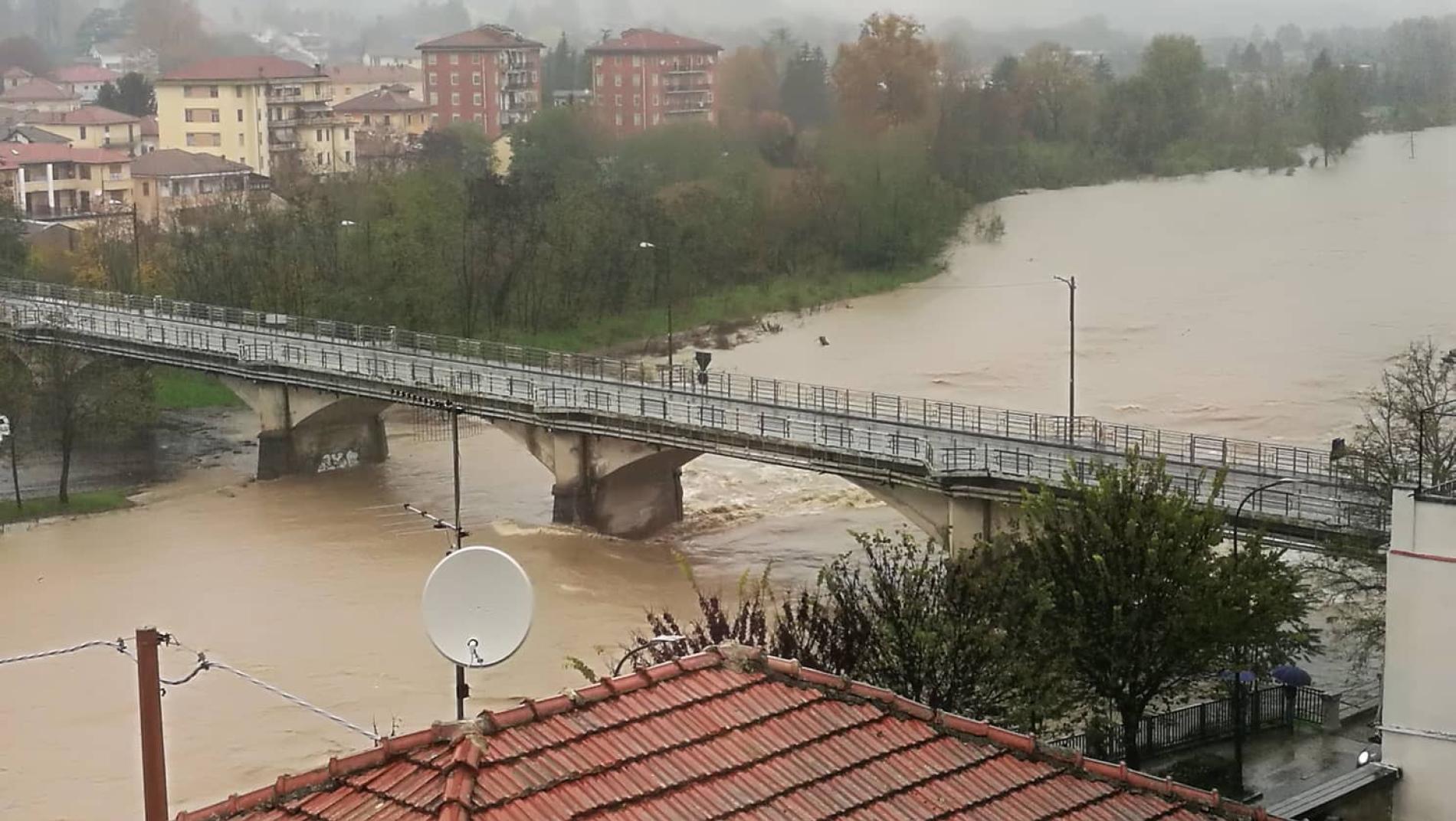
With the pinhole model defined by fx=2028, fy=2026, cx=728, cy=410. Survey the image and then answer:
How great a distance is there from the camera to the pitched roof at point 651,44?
6150 centimetres

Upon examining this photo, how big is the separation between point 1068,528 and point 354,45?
82713 mm

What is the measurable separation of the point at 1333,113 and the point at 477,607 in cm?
5726

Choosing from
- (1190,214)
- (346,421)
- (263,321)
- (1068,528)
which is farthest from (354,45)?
(1068,528)

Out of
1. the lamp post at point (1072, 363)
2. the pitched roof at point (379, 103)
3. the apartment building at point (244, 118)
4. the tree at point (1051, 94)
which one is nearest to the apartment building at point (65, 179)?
the apartment building at point (244, 118)

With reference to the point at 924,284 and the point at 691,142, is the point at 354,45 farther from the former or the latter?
the point at 924,284

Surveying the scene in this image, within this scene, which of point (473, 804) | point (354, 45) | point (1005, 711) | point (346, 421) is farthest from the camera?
point (354, 45)

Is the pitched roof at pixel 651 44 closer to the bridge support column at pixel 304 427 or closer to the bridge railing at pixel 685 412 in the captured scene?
the bridge railing at pixel 685 412

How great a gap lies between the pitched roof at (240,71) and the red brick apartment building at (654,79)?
29.9 ft

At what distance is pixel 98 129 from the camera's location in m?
61.2

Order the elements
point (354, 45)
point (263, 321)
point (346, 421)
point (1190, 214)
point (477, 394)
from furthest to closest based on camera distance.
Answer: point (354, 45)
point (1190, 214)
point (263, 321)
point (346, 421)
point (477, 394)

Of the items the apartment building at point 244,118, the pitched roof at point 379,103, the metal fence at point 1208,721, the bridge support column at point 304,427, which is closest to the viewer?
the metal fence at point 1208,721

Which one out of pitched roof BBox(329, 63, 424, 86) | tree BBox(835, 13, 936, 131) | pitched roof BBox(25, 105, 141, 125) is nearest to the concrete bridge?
tree BBox(835, 13, 936, 131)

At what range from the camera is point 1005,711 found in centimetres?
1278

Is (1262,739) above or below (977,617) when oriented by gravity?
below
